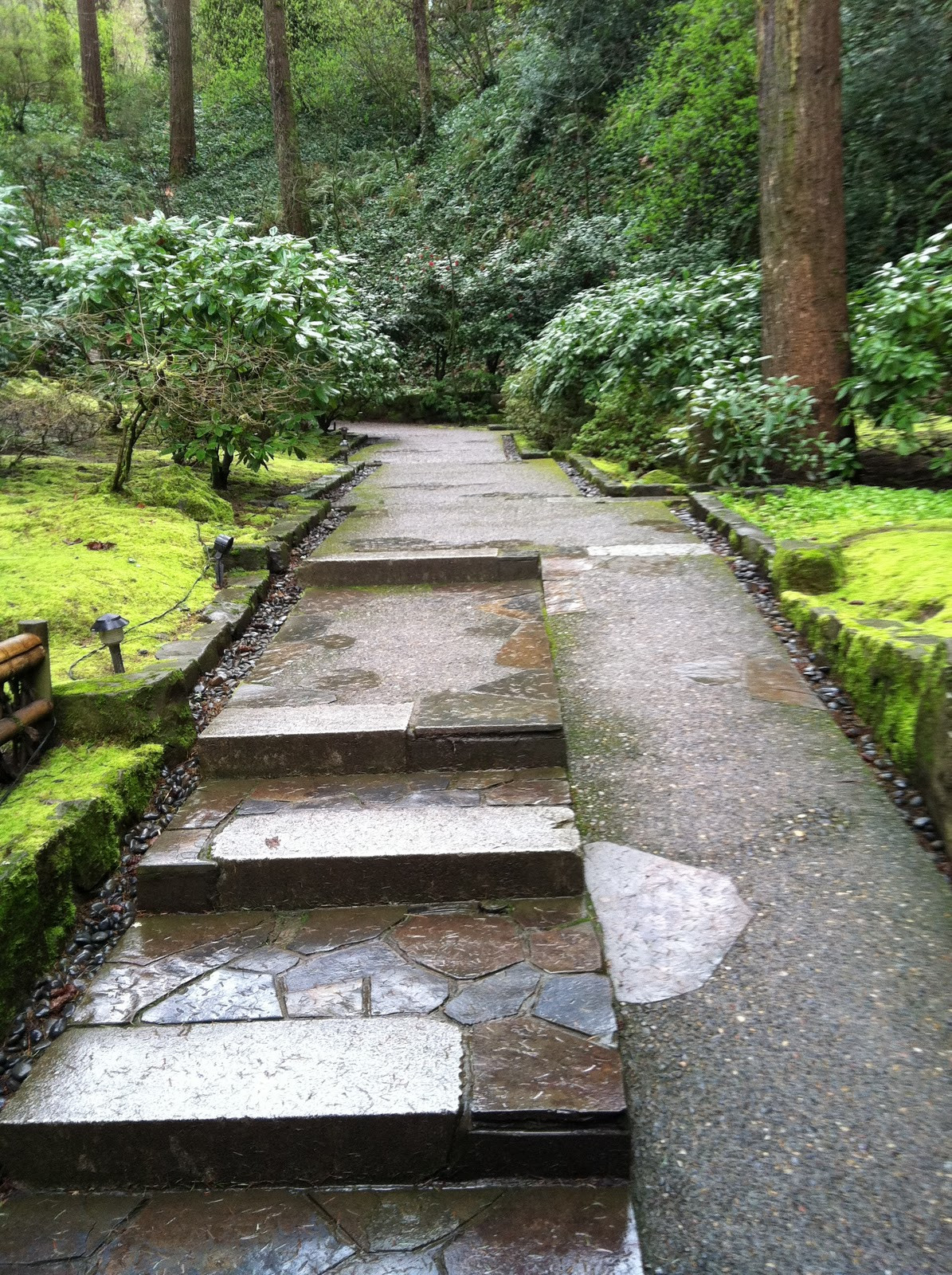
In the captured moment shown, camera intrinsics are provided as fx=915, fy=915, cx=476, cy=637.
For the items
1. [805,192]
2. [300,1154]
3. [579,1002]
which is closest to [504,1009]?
[579,1002]

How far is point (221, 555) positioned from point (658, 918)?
3196mm

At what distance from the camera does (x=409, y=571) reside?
518 cm

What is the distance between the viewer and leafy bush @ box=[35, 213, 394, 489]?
553 centimetres

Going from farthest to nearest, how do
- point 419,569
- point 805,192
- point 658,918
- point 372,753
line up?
point 805,192
point 419,569
point 372,753
point 658,918

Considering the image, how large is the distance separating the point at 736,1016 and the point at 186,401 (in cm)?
489

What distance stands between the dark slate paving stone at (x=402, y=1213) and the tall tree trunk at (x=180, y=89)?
2359 centimetres

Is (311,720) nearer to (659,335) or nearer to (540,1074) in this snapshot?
(540,1074)

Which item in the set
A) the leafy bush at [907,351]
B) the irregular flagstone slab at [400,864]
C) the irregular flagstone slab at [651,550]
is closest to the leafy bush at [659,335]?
the leafy bush at [907,351]

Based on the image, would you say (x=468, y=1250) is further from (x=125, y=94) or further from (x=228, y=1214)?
(x=125, y=94)

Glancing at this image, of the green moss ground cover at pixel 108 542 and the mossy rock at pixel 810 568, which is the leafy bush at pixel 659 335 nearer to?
the mossy rock at pixel 810 568

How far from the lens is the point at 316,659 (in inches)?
155

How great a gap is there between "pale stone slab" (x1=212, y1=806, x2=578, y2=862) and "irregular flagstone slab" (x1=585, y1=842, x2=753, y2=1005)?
19 cm

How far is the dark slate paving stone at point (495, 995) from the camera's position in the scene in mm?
2051

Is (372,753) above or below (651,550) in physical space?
below
